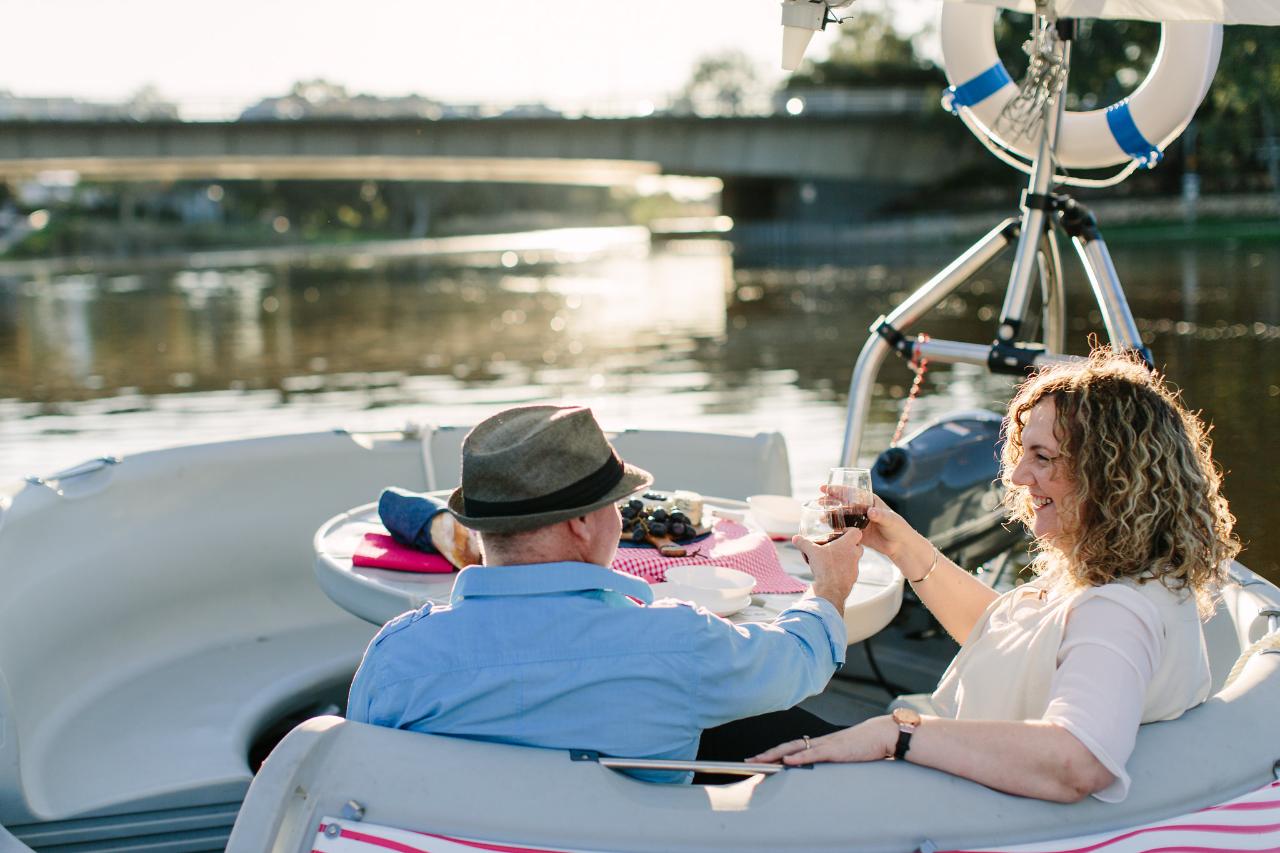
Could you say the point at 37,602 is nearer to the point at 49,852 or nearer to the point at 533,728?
the point at 49,852

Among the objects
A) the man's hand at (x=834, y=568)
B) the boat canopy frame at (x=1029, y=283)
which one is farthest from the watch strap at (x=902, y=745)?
the boat canopy frame at (x=1029, y=283)

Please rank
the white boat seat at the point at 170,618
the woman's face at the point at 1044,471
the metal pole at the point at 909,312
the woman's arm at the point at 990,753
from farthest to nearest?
the metal pole at the point at 909,312 → the white boat seat at the point at 170,618 → the woman's face at the point at 1044,471 → the woman's arm at the point at 990,753

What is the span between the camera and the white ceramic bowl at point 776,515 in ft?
10.5

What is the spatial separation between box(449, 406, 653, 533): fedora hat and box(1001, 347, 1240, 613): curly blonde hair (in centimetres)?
69

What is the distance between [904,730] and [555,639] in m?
0.52

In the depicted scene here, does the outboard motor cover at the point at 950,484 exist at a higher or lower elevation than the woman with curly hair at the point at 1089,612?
lower

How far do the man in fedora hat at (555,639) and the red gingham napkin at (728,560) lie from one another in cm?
96

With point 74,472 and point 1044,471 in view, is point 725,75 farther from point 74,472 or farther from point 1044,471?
point 1044,471

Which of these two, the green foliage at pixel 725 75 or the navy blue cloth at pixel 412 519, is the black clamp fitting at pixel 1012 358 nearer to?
the navy blue cloth at pixel 412 519

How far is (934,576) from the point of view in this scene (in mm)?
2455

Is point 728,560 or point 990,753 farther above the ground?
point 990,753

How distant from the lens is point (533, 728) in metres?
1.80

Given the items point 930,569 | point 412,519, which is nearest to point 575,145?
point 412,519

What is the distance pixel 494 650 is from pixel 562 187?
315 ft
